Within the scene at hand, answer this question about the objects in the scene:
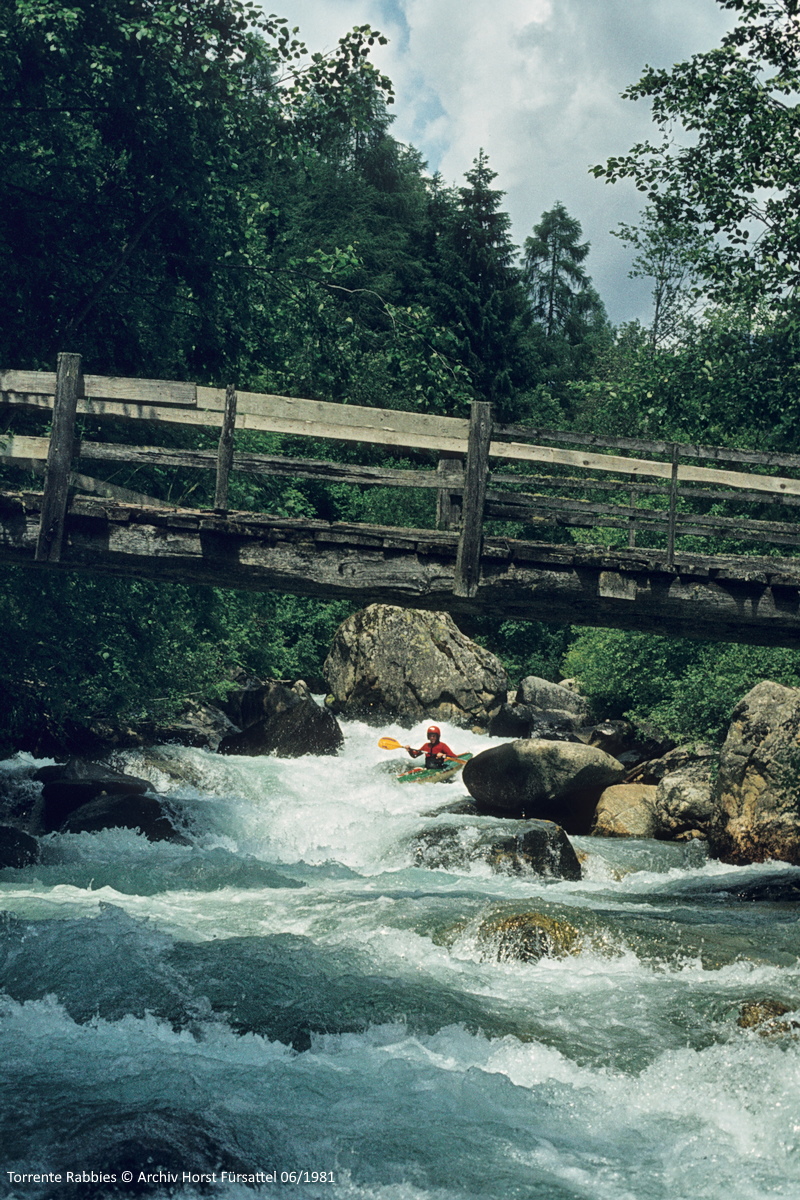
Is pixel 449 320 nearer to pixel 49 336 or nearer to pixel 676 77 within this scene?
pixel 676 77

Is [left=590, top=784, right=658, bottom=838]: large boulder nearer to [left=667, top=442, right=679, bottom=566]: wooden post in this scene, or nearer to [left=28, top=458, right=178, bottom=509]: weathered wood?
[left=667, top=442, right=679, bottom=566]: wooden post

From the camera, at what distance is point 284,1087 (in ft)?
19.9

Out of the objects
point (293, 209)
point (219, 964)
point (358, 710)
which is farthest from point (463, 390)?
point (293, 209)

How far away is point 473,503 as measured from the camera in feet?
28.9

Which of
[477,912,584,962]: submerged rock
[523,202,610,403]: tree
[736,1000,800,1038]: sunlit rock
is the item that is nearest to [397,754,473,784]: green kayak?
[477,912,584,962]: submerged rock

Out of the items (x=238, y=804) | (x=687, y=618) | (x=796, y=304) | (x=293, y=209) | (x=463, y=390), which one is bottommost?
(x=238, y=804)

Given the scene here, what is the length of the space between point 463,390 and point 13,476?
19.1 ft

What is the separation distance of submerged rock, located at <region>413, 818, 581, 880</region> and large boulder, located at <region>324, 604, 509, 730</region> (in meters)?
10.6

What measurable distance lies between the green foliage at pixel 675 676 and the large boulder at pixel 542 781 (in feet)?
11.5

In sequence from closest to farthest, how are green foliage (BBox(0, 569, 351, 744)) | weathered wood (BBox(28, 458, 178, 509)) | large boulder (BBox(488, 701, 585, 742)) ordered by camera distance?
weathered wood (BBox(28, 458, 178, 509)) < green foliage (BBox(0, 569, 351, 744)) < large boulder (BBox(488, 701, 585, 742))

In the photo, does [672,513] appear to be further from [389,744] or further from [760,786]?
[389,744]

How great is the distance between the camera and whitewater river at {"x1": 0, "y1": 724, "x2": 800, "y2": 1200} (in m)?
5.24

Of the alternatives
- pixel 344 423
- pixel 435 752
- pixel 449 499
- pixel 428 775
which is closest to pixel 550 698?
pixel 435 752

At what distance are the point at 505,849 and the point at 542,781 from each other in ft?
9.79
